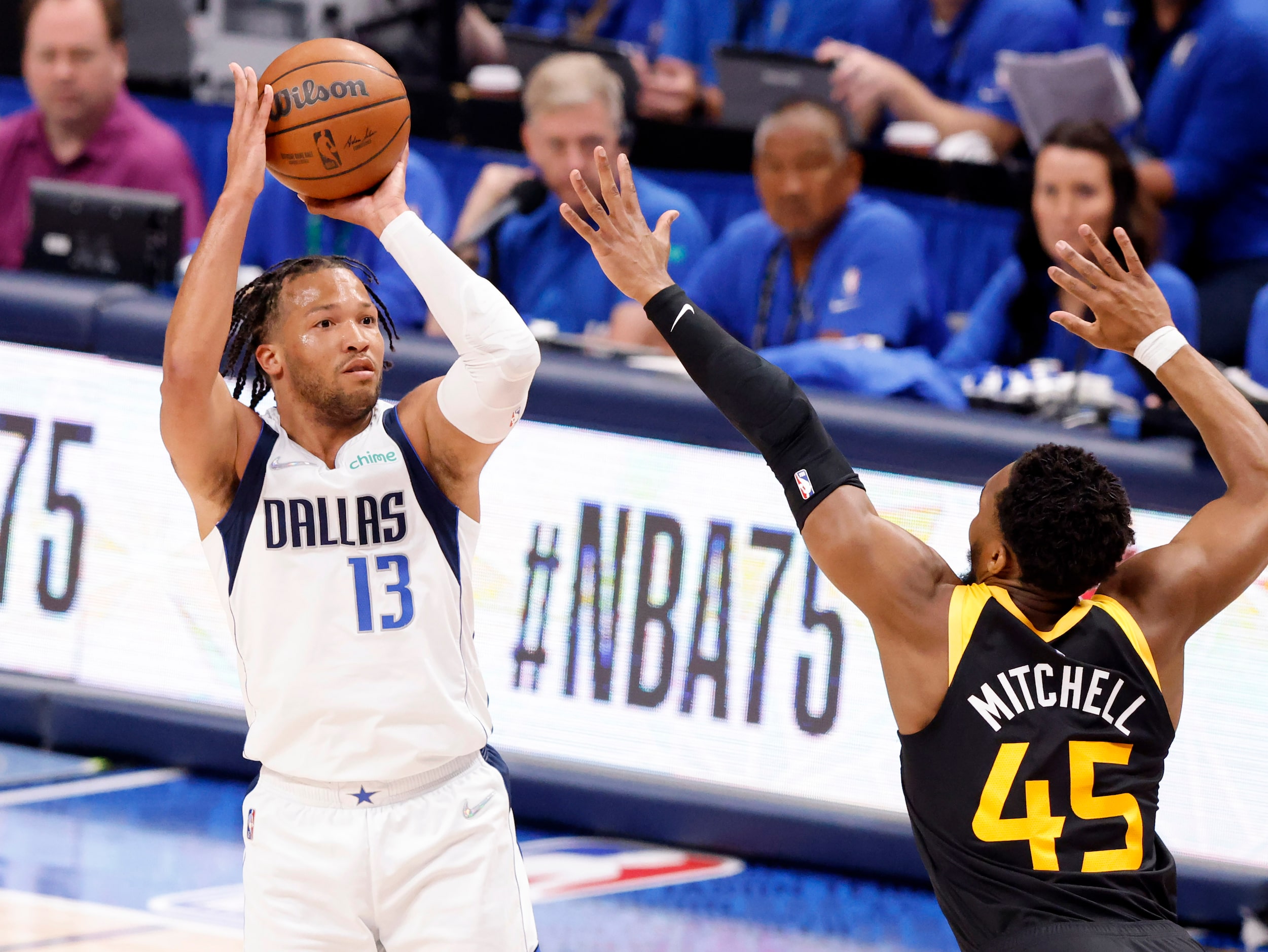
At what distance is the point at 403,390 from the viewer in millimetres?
4863

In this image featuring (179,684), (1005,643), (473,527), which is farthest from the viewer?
(179,684)

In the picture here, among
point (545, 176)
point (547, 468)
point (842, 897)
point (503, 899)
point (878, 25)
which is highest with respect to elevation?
point (878, 25)

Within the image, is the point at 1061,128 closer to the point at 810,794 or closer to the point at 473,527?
the point at 810,794

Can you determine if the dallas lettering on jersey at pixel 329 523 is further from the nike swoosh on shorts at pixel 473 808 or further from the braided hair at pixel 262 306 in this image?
the nike swoosh on shorts at pixel 473 808

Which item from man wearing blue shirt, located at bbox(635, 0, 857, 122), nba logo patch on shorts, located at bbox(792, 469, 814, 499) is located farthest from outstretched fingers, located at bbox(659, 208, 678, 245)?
man wearing blue shirt, located at bbox(635, 0, 857, 122)

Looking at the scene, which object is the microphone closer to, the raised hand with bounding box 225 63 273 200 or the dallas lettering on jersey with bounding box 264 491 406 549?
the raised hand with bounding box 225 63 273 200

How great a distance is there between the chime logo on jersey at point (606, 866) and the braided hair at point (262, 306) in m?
1.90

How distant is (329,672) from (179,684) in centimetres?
237

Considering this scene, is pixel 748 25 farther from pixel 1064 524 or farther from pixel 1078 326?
pixel 1064 524

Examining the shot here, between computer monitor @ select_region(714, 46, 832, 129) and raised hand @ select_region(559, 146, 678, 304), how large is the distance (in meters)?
3.84

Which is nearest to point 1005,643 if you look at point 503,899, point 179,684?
point 503,899

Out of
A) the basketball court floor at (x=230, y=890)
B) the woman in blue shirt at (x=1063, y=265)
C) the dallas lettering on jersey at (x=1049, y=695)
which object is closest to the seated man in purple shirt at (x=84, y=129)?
the basketball court floor at (x=230, y=890)

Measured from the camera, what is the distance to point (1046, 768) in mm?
2611

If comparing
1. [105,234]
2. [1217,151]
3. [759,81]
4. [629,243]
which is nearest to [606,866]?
[629,243]
